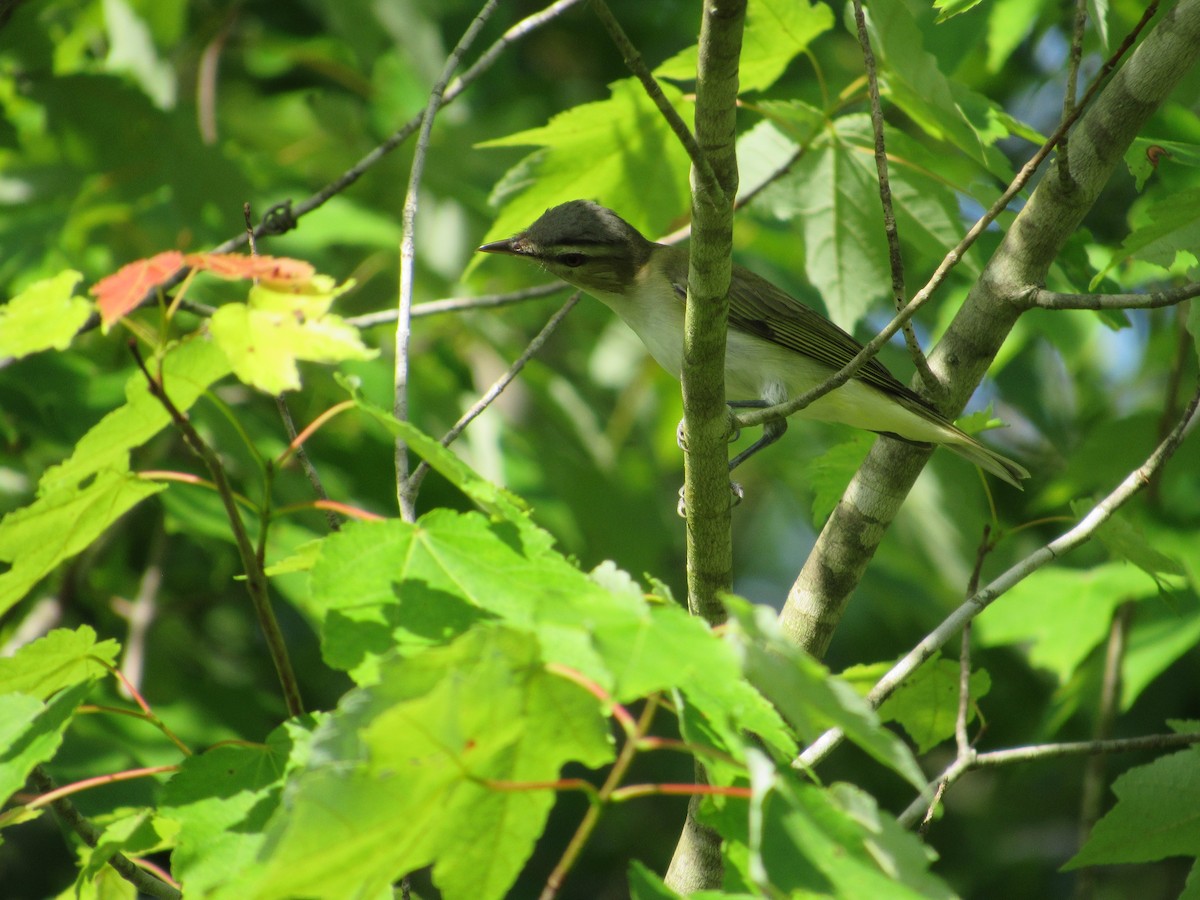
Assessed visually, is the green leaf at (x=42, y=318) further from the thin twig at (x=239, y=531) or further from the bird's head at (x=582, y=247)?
the bird's head at (x=582, y=247)

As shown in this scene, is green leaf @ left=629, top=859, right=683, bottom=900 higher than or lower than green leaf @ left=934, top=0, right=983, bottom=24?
lower

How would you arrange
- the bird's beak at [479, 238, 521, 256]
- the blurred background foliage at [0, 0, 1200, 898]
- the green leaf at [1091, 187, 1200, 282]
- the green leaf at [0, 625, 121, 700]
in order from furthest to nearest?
the blurred background foliage at [0, 0, 1200, 898] → the bird's beak at [479, 238, 521, 256] → the green leaf at [1091, 187, 1200, 282] → the green leaf at [0, 625, 121, 700]

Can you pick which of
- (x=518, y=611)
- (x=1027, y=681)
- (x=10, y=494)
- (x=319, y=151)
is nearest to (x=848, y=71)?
(x=319, y=151)

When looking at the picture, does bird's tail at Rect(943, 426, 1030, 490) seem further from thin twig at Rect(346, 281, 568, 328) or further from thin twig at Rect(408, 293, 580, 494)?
thin twig at Rect(408, 293, 580, 494)

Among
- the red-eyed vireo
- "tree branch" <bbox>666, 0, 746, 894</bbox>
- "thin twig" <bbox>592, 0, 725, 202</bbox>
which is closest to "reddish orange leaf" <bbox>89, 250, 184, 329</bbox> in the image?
"thin twig" <bbox>592, 0, 725, 202</bbox>

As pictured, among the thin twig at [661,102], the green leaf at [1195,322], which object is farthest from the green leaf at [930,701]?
the thin twig at [661,102]

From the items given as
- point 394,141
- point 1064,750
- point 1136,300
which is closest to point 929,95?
point 1136,300

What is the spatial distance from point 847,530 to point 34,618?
3.37 metres

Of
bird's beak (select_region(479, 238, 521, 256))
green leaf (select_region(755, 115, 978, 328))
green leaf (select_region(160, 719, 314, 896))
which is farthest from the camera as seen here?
bird's beak (select_region(479, 238, 521, 256))

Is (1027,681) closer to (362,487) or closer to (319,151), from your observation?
(362,487)

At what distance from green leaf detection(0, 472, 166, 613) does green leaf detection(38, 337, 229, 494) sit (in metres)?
0.03

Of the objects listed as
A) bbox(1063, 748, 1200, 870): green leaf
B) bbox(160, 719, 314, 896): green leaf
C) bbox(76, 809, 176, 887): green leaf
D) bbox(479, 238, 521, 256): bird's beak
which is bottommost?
bbox(1063, 748, 1200, 870): green leaf

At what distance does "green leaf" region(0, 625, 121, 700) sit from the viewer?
208 centimetres

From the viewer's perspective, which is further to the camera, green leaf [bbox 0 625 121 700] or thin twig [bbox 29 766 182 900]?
thin twig [bbox 29 766 182 900]
